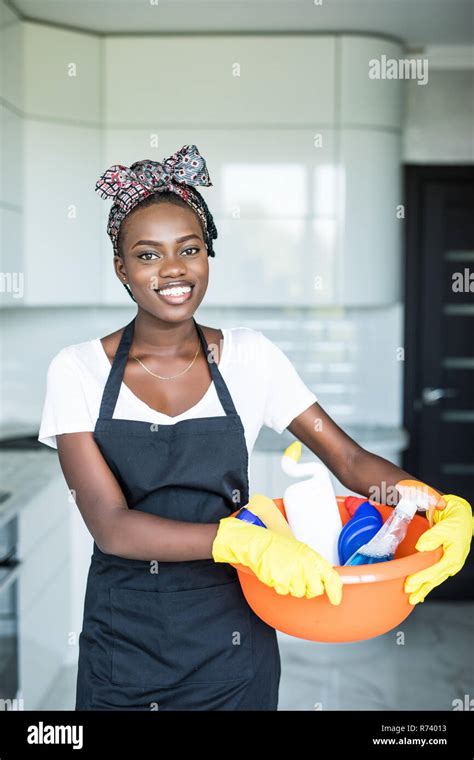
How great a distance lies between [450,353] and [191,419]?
2.58m

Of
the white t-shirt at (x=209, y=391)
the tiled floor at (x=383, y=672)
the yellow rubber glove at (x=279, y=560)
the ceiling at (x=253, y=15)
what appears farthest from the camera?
the ceiling at (x=253, y=15)

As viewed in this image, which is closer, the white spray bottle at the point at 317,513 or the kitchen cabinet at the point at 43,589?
the white spray bottle at the point at 317,513

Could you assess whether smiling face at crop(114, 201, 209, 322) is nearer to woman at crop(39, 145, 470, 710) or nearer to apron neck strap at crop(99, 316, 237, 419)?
woman at crop(39, 145, 470, 710)

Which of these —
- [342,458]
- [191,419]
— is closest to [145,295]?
[191,419]

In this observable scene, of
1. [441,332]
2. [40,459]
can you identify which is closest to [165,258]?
[40,459]

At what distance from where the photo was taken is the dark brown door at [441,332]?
353 cm

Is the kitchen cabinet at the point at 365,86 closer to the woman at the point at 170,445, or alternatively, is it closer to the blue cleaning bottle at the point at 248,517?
the woman at the point at 170,445

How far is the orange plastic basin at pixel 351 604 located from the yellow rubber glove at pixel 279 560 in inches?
0.8

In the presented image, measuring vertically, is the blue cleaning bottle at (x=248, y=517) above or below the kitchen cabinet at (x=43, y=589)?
above

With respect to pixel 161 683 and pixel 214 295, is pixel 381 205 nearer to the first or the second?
pixel 214 295

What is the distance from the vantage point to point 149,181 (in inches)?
44.1

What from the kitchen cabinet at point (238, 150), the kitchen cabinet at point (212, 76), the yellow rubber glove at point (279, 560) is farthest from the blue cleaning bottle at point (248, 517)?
the kitchen cabinet at point (212, 76)

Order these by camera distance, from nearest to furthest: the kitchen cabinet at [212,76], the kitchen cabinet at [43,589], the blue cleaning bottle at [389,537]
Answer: the blue cleaning bottle at [389,537]
the kitchen cabinet at [43,589]
the kitchen cabinet at [212,76]

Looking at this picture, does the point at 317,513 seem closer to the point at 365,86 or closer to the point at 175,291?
the point at 175,291
